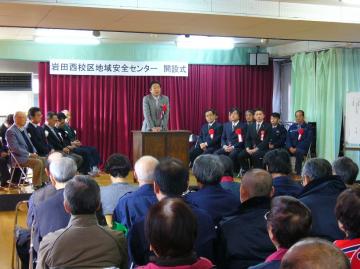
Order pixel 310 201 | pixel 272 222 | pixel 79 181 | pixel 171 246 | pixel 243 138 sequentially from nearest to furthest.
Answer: pixel 171 246 → pixel 272 222 → pixel 79 181 → pixel 310 201 → pixel 243 138

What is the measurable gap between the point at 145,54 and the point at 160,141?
290 cm

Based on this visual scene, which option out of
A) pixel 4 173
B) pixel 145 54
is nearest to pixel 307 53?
pixel 145 54

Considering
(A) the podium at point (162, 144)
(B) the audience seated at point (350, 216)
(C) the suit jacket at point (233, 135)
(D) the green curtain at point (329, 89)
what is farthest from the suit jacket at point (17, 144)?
(D) the green curtain at point (329, 89)

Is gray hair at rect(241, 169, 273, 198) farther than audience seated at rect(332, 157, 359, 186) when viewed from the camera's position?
No

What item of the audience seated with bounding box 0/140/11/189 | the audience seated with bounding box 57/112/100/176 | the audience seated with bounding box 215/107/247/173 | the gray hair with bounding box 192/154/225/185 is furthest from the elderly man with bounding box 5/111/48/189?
the gray hair with bounding box 192/154/225/185

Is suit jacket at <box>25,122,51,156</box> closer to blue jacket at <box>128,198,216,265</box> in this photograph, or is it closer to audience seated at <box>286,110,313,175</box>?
audience seated at <box>286,110,313,175</box>

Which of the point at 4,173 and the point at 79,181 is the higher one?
the point at 79,181

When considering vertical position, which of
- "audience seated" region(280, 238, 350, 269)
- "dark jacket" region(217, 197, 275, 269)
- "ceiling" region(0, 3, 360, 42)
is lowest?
"dark jacket" region(217, 197, 275, 269)

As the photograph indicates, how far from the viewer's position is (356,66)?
857 centimetres

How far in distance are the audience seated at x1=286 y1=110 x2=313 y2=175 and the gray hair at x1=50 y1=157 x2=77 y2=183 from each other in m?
5.79

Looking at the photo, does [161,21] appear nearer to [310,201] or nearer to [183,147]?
[183,147]

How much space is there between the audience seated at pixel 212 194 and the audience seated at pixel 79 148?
5163 mm

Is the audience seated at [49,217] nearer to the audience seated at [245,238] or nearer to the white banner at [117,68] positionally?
the audience seated at [245,238]

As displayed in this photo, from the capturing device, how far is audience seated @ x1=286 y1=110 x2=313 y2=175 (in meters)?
8.13
